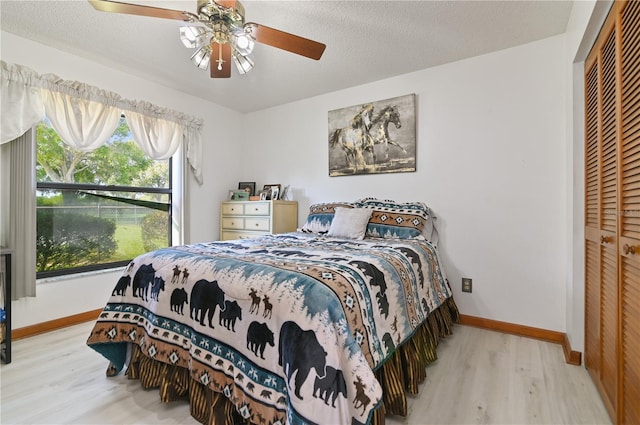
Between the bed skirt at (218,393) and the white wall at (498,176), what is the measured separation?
3.61ft

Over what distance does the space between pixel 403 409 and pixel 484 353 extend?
1015 millimetres

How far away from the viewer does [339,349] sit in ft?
3.34

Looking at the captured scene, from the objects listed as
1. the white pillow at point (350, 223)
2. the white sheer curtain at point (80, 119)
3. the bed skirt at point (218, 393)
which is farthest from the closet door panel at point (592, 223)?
the white sheer curtain at point (80, 119)

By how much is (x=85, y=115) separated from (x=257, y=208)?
1773 millimetres

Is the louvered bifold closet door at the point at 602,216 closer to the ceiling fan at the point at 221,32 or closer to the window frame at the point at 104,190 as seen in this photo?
the ceiling fan at the point at 221,32

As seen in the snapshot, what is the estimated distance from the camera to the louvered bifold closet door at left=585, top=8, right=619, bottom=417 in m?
1.33

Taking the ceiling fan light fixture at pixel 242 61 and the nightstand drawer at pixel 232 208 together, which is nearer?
the ceiling fan light fixture at pixel 242 61

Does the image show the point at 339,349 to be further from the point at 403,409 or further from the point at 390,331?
the point at 403,409

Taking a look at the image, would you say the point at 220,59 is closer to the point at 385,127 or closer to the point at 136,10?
the point at 136,10

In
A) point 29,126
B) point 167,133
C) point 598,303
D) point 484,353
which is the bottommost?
point 484,353

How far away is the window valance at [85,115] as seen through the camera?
7.09ft

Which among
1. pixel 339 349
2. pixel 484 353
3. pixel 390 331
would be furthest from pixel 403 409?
pixel 484 353

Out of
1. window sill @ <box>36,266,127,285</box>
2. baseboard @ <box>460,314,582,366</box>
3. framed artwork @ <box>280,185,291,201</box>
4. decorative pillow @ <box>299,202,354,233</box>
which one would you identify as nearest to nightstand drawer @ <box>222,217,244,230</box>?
framed artwork @ <box>280,185,291,201</box>

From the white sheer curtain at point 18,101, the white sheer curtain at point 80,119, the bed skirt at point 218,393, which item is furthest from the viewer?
the white sheer curtain at point 80,119
